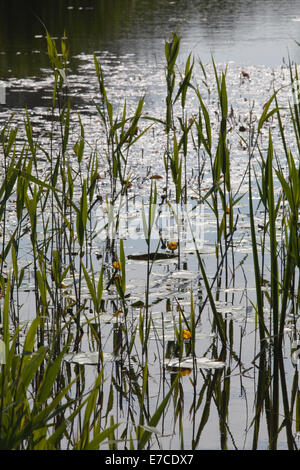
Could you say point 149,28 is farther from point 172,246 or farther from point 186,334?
point 186,334

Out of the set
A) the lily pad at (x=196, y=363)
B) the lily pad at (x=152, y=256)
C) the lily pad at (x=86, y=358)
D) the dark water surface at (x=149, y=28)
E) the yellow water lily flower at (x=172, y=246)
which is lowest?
the lily pad at (x=196, y=363)

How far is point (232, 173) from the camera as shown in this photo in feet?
14.9

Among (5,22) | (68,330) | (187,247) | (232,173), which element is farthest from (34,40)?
(68,330)

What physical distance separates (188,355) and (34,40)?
28.0ft

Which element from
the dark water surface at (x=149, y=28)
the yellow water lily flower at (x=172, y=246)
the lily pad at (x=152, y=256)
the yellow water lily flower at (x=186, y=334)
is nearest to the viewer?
the yellow water lily flower at (x=186, y=334)

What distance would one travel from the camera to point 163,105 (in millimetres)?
6426

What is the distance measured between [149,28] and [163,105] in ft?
17.3

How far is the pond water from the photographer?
2.33 m

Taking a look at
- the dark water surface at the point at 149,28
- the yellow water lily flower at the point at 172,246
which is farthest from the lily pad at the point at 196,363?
the dark water surface at the point at 149,28

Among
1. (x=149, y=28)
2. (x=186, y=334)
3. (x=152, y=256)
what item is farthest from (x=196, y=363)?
(x=149, y=28)

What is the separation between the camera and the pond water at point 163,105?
233 centimetres

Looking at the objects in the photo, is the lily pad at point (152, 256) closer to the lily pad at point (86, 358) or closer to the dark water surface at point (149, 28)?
the lily pad at point (86, 358)

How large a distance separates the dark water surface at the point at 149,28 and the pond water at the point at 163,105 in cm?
2
